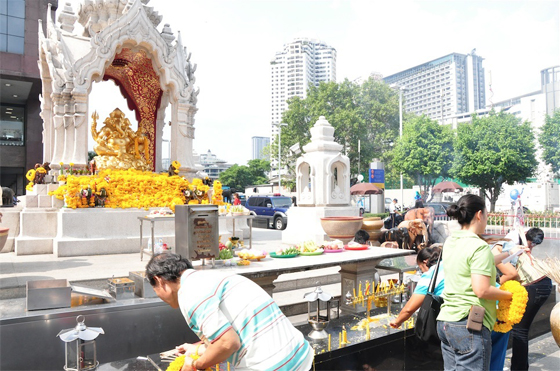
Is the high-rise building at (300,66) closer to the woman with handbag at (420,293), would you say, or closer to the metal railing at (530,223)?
the metal railing at (530,223)

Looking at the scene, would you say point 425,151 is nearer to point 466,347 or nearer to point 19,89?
point 19,89

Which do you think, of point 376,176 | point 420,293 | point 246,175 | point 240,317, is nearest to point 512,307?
point 420,293

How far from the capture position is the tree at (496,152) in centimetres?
2488

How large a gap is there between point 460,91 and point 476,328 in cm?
4891

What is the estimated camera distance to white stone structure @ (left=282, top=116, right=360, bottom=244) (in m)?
12.3

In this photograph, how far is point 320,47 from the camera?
59.3 meters

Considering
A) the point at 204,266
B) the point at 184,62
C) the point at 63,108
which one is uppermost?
the point at 184,62

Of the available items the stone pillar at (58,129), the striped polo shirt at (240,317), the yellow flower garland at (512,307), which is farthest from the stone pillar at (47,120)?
the yellow flower garland at (512,307)

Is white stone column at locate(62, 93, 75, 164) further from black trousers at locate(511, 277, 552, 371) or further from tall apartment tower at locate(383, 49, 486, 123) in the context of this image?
tall apartment tower at locate(383, 49, 486, 123)

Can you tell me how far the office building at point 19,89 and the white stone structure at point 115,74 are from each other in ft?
46.2

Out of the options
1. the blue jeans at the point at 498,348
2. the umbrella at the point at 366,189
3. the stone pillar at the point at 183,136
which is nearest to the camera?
the blue jeans at the point at 498,348

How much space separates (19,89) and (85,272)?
24.2m

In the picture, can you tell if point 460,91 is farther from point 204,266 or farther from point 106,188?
point 204,266

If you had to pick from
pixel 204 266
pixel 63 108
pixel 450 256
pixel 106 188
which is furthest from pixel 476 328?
pixel 63 108
